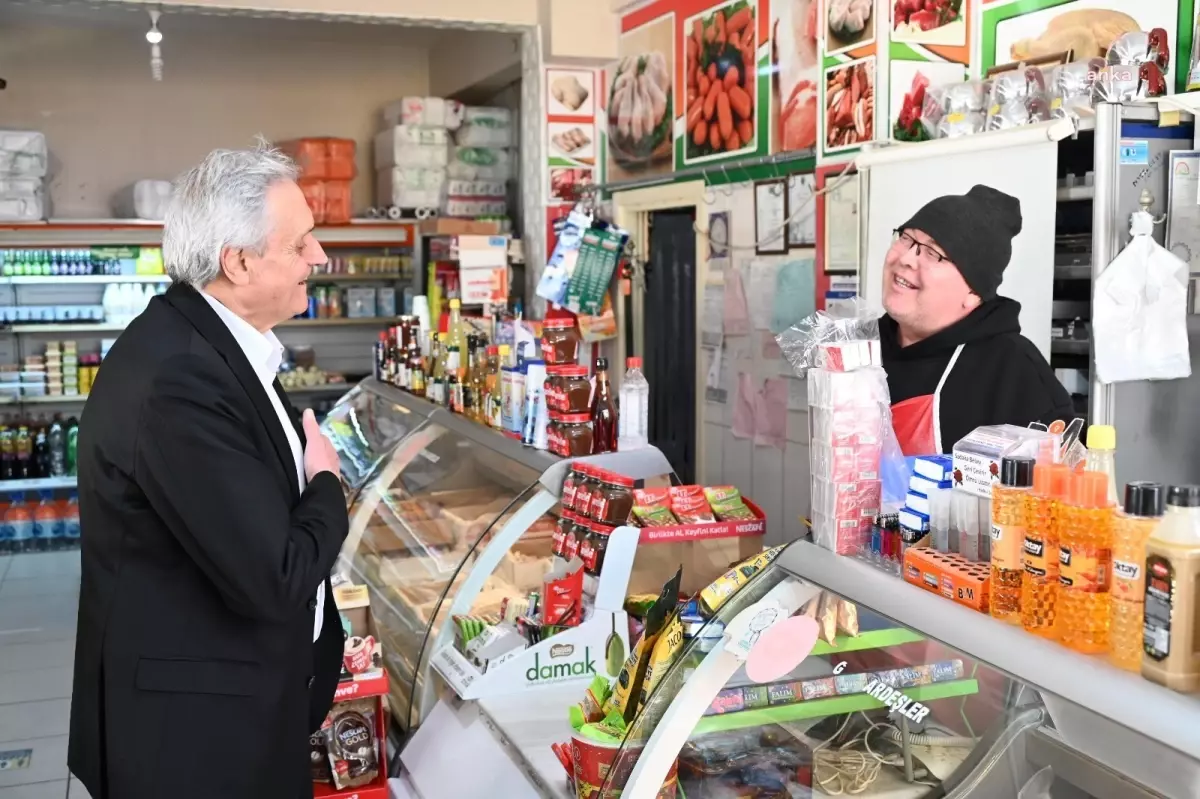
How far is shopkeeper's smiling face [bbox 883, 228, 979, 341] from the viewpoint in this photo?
337cm

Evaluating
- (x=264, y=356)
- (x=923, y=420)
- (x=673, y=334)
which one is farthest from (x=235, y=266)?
(x=673, y=334)

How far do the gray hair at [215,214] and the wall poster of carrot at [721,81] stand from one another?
3.85m

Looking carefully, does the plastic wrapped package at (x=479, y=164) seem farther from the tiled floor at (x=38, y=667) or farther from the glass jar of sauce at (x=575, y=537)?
the glass jar of sauce at (x=575, y=537)

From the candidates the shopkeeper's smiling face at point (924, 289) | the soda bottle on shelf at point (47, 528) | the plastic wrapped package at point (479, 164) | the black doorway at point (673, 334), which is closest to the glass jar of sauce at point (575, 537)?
the shopkeeper's smiling face at point (924, 289)

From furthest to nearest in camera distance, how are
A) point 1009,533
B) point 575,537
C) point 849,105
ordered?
point 849,105, point 575,537, point 1009,533

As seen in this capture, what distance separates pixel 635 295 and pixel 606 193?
2.33 feet

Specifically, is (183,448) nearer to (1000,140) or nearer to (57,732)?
(1000,140)

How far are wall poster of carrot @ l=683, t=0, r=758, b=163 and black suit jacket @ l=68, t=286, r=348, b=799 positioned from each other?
158 inches

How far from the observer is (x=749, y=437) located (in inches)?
228

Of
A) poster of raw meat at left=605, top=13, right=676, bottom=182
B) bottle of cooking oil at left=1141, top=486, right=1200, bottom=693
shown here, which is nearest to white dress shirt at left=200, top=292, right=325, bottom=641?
bottle of cooking oil at left=1141, top=486, right=1200, bottom=693

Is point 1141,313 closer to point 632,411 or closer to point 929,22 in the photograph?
point 632,411

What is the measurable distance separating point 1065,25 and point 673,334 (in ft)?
10.2

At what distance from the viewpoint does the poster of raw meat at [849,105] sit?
450 cm

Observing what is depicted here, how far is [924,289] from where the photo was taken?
3.39m
